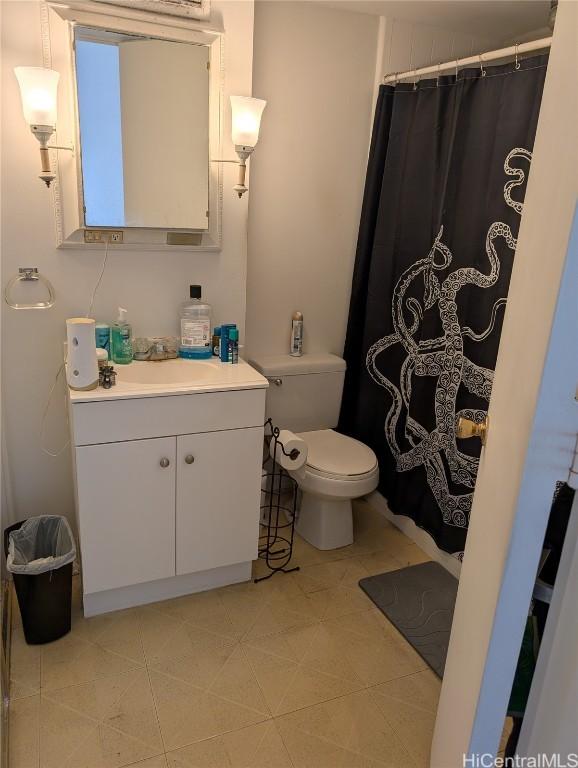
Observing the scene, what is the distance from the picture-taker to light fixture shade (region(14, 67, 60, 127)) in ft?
5.65

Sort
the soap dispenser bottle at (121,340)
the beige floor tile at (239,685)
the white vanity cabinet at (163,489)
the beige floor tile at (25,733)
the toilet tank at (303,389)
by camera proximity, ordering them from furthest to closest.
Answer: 1. the toilet tank at (303,389)
2. the soap dispenser bottle at (121,340)
3. the white vanity cabinet at (163,489)
4. the beige floor tile at (239,685)
5. the beige floor tile at (25,733)

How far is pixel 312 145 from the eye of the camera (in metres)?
2.49

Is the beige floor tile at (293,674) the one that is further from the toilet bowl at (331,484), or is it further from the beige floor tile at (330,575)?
the toilet bowl at (331,484)

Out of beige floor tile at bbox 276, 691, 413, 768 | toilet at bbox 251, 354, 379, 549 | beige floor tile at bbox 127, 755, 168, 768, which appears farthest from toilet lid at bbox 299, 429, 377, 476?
beige floor tile at bbox 127, 755, 168, 768

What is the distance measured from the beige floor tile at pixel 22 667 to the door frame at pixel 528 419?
129 cm

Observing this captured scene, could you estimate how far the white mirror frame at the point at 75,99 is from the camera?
1840 mm

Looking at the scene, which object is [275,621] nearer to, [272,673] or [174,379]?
[272,673]

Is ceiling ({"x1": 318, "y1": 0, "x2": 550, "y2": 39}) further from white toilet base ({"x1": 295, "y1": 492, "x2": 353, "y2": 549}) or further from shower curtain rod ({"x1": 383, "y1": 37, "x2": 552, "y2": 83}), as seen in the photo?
white toilet base ({"x1": 295, "y1": 492, "x2": 353, "y2": 549})

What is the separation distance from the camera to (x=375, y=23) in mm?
2426

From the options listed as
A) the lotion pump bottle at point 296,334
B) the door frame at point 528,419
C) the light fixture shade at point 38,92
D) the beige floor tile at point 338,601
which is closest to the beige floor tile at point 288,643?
the beige floor tile at point 338,601

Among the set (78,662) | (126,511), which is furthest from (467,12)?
(78,662)

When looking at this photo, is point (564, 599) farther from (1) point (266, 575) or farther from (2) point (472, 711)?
(1) point (266, 575)

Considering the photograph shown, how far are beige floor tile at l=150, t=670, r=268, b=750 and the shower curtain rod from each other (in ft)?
7.04

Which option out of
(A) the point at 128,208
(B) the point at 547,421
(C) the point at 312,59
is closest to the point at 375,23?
(C) the point at 312,59
